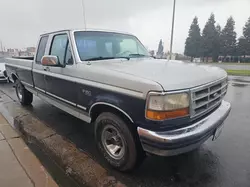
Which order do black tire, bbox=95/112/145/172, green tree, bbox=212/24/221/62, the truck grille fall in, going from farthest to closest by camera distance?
green tree, bbox=212/24/221/62 → black tire, bbox=95/112/145/172 → the truck grille

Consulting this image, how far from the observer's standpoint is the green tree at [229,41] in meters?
49.3

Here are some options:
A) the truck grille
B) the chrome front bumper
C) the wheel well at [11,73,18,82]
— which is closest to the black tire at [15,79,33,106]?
the wheel well at [11,73,18,82]

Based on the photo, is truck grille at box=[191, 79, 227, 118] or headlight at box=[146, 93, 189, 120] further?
truck grille at box=[191, 79, 227, 118]

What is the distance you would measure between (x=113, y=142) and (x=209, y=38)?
53.5 m

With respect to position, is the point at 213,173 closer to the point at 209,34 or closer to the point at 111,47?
the point at 111,47

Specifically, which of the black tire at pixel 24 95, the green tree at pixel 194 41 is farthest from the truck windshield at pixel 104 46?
the green tree at pixel 194 41

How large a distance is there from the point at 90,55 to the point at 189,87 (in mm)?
1801

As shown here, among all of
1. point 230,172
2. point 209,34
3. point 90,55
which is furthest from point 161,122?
point 209,34

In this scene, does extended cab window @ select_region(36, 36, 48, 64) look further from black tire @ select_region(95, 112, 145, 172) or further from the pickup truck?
black tire @ select_region(95, 112, 145, 172)

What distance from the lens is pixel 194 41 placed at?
5269cm

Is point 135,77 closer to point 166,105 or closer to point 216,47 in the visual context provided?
point 166,105

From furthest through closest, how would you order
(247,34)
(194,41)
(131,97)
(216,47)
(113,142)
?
(194,41) → (216,47) → (247,34) → (113,142) → (131,97)

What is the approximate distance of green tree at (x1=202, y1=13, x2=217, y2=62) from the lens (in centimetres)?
4988

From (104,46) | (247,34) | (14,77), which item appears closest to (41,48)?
(104,46)
